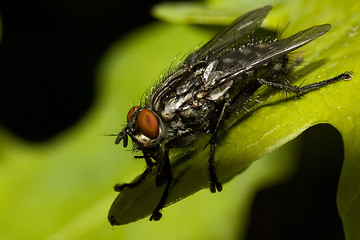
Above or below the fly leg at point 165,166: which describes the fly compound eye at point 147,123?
above

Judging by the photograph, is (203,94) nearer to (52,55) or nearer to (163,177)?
(163,177)

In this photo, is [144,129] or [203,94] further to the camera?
[203,94]

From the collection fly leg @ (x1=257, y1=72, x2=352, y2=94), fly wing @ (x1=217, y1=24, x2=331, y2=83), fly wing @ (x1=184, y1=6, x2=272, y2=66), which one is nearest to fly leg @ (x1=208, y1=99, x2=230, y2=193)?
fly wing @ (x1=217, y1=24, x2=331, y2=83)

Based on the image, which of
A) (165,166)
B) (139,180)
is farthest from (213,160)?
(139,180)

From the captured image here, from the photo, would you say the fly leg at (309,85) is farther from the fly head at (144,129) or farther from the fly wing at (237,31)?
the fly head at (144,129)

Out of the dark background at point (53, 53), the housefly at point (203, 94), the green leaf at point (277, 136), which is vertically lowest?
the green leaf at point (277, 136)

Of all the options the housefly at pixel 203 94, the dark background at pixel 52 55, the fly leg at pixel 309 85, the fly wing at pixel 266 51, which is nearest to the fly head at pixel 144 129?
the housefly at pixel 203 94

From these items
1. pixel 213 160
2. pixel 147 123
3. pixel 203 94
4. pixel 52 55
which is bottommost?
pixel 213 160

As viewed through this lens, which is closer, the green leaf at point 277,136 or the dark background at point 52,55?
the green leaf at point 277,136
